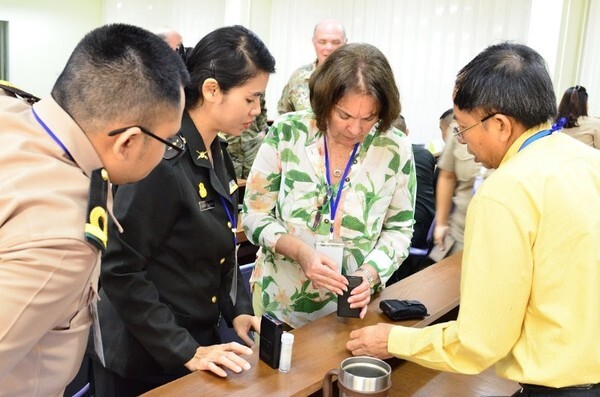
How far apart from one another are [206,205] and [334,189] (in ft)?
1.55

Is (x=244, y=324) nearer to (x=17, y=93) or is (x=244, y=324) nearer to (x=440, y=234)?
(x=17, y=93)

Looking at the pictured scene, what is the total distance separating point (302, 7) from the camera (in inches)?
269

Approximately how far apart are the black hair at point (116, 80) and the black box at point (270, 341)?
0.59 metres

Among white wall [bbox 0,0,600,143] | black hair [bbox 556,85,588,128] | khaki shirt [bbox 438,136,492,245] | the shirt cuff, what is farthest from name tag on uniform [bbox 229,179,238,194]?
white wall [bbox 0,0,600,143]

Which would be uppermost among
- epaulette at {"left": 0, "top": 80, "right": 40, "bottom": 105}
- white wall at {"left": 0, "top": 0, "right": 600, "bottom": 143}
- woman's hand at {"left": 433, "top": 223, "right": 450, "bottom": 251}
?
white wall at {"left": 0, "top": 0, "right": 600, "bottom": 143}

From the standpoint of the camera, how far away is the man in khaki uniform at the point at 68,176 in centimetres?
78

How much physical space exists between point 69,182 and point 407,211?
4.06ft

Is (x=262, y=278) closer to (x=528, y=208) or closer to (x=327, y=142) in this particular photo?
(x=327, y=142)

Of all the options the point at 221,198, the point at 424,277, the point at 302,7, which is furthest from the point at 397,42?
the point at 221,198

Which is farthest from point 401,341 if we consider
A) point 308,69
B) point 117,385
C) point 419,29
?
point 419,29

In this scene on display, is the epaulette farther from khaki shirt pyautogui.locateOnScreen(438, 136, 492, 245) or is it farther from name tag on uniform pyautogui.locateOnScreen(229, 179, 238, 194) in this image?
khaki shirt pyautogui.locateOnScreen(438, 136, 492, 245)

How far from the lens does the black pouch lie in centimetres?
169

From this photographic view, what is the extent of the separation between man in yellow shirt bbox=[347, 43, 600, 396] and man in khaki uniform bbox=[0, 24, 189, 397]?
0.64 metres

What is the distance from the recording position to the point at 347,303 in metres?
1.66
